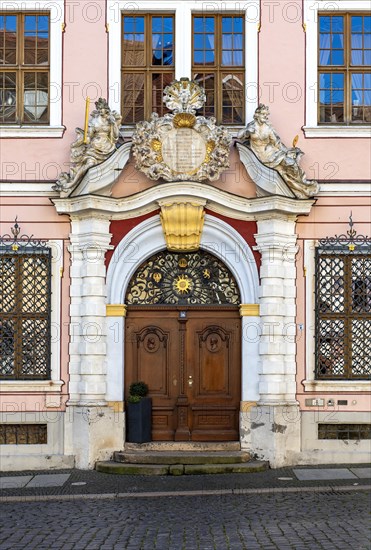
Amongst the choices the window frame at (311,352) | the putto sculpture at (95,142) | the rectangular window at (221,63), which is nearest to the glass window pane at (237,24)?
the rectangular window at (221,63)

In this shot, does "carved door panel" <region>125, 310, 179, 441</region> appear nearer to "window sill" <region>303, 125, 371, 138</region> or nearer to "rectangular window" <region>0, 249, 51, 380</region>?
"rectangular window" <region>0, 249, 51, 380</region>

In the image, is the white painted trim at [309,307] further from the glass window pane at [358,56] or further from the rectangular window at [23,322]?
the rectangular window at [23,322]

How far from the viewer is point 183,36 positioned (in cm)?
1822

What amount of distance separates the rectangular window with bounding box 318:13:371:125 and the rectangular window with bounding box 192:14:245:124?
4.61 ft

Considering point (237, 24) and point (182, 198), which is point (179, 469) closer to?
point (182, 198)

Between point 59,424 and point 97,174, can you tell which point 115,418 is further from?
point 97,174

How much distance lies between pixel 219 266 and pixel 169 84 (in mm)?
3296

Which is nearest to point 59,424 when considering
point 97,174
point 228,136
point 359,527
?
point 97,174

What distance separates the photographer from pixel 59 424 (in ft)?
58.3

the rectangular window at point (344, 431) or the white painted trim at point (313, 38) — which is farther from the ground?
the white painted trim at point (313, 38)

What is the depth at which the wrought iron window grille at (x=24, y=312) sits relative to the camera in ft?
58.9

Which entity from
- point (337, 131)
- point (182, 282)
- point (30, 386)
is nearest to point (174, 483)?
point (30, 386)

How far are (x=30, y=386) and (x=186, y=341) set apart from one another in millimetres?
2808

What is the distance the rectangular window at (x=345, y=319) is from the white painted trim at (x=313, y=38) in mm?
2292
